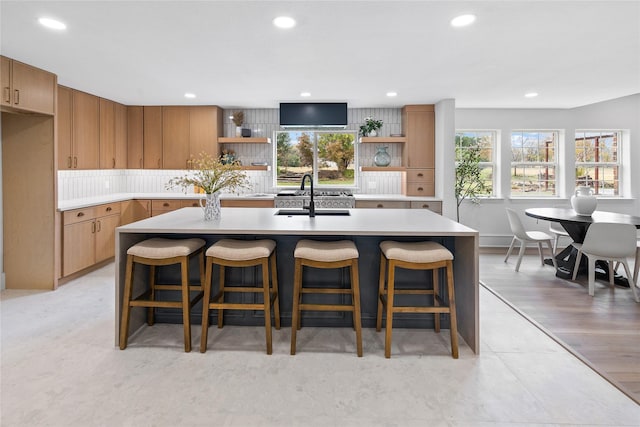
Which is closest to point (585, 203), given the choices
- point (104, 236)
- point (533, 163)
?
point (533, 163)

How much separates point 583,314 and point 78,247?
5415 mm

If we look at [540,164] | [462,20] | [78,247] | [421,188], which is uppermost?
[462,20]

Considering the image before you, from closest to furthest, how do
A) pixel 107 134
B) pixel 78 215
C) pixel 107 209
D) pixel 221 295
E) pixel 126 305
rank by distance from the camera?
pixel 126 305 → pixel 221 295 → pixel 78 215 → pixel 107 209 → pixel 107 134

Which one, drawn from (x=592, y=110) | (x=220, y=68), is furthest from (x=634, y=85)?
(x=220, y=68)

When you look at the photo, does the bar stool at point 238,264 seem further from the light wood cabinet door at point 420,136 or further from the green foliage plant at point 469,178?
the green foliage plant at point 469,178

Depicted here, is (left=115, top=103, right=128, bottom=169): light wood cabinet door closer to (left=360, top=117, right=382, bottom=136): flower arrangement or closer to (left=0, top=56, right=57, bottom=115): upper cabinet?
(left=0, top=56, right=57, bottom=115): upper cabinet

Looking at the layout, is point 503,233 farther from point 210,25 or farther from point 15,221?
point 15,221

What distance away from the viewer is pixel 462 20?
2904mm

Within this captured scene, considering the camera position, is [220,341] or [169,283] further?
[169,283]

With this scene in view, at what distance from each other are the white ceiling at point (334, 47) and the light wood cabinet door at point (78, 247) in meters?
1.74

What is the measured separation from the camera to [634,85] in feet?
16.0

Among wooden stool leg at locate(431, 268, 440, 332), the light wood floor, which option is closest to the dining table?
the light wood floor

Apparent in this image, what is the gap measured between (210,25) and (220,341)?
238 centimetres

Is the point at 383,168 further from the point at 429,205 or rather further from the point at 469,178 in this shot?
the point at 469,178
